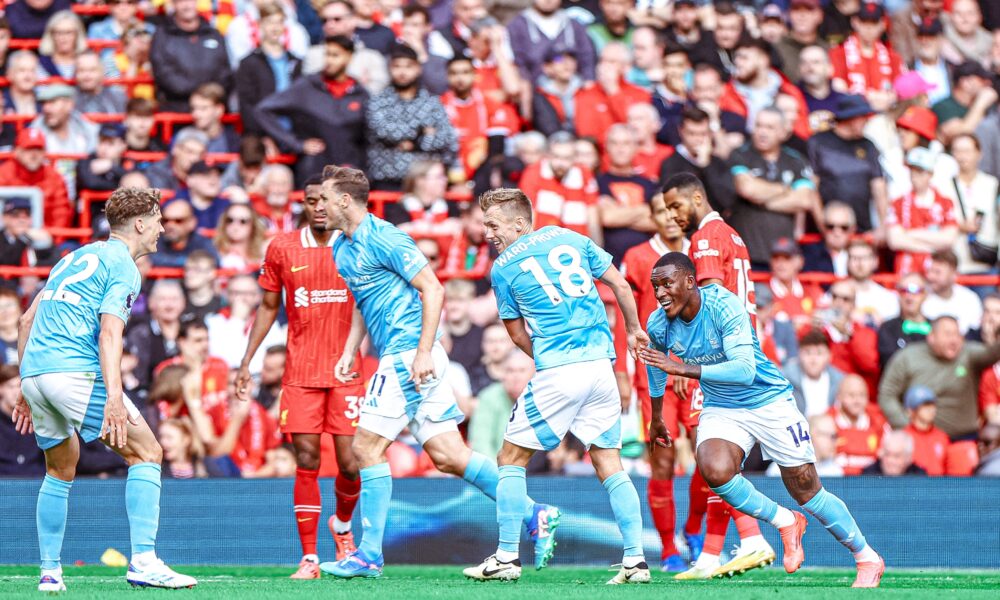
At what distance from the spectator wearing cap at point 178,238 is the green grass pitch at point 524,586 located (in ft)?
13.0

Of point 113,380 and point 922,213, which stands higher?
point 922,213

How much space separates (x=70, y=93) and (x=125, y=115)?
0.57 meters

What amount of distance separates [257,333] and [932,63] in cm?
949

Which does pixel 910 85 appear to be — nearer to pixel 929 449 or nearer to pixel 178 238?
pixel 929 449

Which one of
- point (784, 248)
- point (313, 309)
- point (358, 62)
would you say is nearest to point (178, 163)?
point (358, 62)

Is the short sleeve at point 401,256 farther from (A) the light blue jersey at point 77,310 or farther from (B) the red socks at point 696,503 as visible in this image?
(B) the red socks at point 696,503

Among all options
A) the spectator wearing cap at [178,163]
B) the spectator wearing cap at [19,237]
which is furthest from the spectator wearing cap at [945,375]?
the spectator wearing cap at [19,237]

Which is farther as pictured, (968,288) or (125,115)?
(125,115)

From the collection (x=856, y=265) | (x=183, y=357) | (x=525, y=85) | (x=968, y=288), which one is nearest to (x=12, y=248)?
(x=183, y=357)

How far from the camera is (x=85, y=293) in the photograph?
26.8 ft

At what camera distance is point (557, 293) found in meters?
8.74

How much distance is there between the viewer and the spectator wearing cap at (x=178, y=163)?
48.3 feet

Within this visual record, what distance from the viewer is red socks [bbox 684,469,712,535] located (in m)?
10.0

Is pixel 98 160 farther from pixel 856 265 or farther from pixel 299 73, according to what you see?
pixel 856 265
